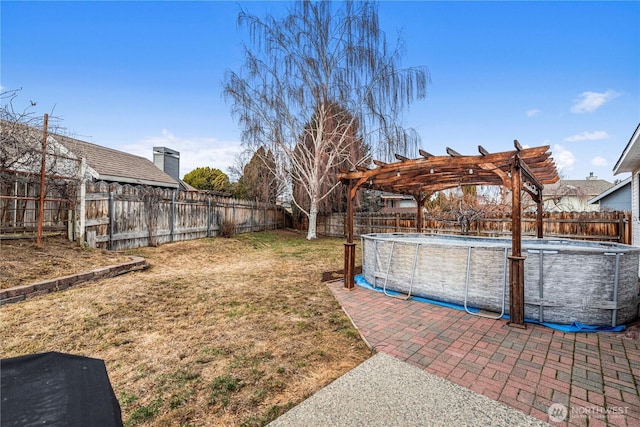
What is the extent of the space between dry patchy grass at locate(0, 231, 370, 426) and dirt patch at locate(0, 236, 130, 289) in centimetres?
61

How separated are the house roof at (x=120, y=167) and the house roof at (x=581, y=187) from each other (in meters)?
28.2

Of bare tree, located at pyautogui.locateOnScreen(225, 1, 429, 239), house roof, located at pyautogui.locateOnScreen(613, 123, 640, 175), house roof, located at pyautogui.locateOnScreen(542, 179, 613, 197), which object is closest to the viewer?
house roof, located at pyautogui.locateOnScreen(613, 123, 640, 175)

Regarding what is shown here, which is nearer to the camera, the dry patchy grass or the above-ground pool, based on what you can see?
the dry patchy grass

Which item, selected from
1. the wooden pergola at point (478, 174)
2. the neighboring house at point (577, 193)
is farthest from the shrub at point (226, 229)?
the neighboring house at point (577, 193)

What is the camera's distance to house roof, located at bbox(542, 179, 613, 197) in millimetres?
23203

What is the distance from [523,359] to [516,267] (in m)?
1.31

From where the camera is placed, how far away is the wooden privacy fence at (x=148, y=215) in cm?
748

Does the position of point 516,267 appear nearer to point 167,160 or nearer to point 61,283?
point 61,283

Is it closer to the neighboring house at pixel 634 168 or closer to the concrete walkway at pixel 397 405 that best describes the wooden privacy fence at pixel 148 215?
the concrete walkway at pixel 397 405

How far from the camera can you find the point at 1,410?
0.71 meters

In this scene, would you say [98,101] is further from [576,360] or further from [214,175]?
[214,175]

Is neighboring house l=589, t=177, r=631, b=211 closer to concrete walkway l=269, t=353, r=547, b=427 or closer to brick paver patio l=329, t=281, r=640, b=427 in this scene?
brick paver patio l=329, t=281, r=640, b=427

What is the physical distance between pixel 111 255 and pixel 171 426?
240 inches

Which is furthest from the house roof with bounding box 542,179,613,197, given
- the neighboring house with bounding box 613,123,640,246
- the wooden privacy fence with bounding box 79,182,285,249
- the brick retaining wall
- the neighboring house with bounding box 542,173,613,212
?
the brick retaining wall
